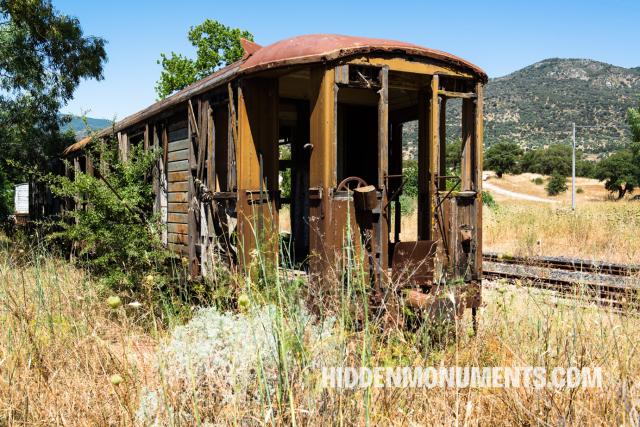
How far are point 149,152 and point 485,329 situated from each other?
627cm

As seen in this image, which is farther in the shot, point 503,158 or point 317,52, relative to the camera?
point 503,158

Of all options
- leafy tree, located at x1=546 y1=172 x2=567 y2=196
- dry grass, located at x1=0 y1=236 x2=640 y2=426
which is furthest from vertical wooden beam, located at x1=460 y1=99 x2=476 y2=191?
leafy tree, located at x1=546 y1=172 x2=567 y2=196

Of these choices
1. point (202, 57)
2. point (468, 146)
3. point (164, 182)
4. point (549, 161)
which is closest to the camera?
point (468, 146)

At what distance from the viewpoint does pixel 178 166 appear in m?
8.04

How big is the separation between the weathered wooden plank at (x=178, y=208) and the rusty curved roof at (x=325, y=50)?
2.66m

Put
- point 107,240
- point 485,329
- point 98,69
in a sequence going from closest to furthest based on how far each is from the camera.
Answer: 1. point 485,329
2. point 107,240
3. point 98,69

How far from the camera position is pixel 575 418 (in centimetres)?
278

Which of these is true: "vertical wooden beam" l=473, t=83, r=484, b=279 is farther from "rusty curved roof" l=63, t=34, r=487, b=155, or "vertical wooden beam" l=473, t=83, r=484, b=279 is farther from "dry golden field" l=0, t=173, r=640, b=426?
"dry golden field" l=0, t=173, r=640, b=426

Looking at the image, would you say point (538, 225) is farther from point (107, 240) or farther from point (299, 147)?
point (107, 240)

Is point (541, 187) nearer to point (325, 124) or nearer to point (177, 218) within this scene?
point (177, 218)

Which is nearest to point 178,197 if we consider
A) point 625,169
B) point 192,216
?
point 192,216

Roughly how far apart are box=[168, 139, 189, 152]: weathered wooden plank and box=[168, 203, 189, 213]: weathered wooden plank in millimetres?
867

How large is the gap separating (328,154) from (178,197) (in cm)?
376

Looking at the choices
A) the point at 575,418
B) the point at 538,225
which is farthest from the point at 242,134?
the point at 538,225
